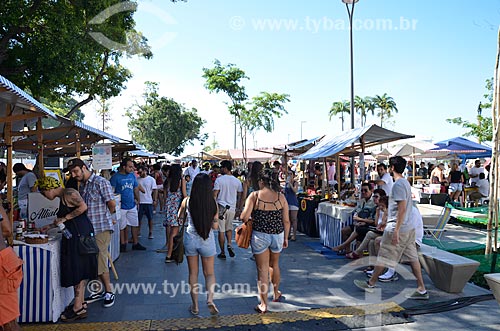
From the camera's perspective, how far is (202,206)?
430 centimetres

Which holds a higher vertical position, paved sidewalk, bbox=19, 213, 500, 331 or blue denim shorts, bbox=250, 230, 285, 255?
blue denim shorts, bbox=250, 230, 285, 255

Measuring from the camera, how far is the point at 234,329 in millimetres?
4008

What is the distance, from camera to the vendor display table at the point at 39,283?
4.05 metres

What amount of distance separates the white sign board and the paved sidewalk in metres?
1.30

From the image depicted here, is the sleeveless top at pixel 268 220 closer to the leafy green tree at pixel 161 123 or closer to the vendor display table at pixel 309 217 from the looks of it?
the vendor display table at pixel 309 217

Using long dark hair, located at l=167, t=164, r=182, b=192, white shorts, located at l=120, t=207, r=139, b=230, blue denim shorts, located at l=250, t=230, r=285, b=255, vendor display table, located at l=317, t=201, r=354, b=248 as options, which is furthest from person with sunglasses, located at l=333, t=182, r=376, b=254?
white shorts, located at l=120, t=207, r=139, b=230

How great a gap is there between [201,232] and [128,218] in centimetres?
356

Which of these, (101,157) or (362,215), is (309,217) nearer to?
(362,215)

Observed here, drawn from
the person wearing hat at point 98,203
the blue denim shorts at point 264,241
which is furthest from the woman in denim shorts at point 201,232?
the person wearing hat at point 98,203

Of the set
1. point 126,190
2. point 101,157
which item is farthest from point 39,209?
Result: point 101,157

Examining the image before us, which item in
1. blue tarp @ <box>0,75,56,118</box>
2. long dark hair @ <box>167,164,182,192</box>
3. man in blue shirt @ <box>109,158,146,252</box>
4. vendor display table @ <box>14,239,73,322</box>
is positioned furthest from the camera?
man in blue shirt @ <box>109,158,146,252</box>

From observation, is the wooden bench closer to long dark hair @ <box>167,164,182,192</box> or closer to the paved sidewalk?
the paved sidewalk

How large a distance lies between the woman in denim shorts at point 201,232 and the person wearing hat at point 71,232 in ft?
3.51

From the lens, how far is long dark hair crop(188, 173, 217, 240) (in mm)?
4258
